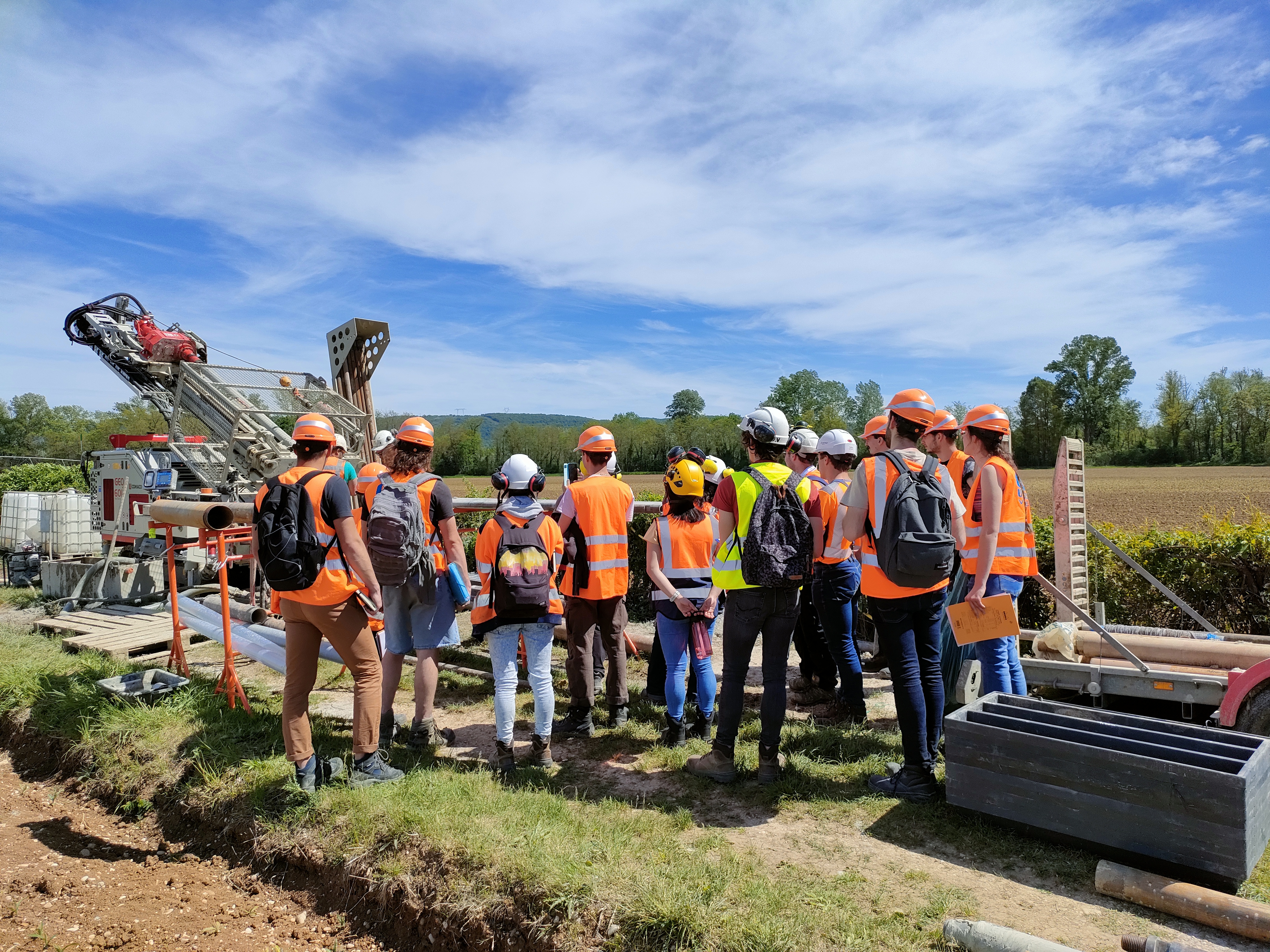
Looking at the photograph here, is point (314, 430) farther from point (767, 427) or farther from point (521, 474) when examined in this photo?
point (767, 427)

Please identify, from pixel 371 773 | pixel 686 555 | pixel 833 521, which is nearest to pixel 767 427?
pixel 833 521

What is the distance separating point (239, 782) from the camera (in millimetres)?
4434

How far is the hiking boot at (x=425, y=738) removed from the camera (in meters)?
4.83

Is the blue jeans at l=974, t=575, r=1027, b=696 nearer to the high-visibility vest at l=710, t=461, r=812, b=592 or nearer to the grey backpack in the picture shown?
the high-visibility vest at l=710, t=461, r=812, b=592

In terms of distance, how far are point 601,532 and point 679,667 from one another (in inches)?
38.1

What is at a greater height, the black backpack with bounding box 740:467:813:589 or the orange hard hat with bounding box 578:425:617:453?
the orange hard hat with bounding box 578:425:617:453

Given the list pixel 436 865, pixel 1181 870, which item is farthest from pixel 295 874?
pixel 1181 870

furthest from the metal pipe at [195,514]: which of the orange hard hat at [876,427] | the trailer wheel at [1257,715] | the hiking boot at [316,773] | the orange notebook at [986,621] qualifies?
the trailer wheel at [1257,715]

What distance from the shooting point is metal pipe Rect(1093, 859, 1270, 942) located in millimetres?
2686

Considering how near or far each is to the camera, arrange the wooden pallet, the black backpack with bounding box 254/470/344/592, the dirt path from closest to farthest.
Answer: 1. the dirt path
2. the black backpack with bounding box 254/470/344/592
3. the wooden pallet

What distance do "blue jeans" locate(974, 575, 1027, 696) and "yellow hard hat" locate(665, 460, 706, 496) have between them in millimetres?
1715

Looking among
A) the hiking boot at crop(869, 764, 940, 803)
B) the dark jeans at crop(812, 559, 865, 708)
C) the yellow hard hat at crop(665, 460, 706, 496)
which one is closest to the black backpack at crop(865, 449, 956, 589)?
the hiking boot at crop(869, 764, 940, 803)

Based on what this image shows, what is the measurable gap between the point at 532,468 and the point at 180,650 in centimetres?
373

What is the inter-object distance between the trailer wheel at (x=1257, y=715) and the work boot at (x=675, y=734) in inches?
Answer: 117
